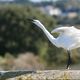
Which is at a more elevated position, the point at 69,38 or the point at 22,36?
the point at 22,36

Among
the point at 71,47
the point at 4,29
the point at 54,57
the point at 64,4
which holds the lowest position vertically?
the point at 71,47

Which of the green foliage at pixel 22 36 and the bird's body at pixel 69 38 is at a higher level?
the green foliage at pixel 22 36

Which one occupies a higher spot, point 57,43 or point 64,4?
point 64,4

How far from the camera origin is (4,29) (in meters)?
46.5

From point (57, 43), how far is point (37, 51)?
34.4 m

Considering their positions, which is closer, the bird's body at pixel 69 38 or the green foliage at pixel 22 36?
the bird's body at pixel 69 38

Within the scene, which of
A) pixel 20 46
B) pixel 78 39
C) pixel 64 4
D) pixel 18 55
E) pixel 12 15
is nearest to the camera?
pixel 78 39

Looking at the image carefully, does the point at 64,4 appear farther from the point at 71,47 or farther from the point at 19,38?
the point at 71,47

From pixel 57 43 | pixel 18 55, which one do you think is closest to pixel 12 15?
pixel 18 55

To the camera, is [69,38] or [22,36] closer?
[69,38]

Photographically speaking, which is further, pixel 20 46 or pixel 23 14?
pixel 23 14

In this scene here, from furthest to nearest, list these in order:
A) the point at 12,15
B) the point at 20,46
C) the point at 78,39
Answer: the point at 12,15 < the point at 20,46 < the point at 78,39

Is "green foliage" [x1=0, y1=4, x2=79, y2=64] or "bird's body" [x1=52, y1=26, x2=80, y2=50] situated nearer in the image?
"bird's body" [x1=52, y1=26, x2=80, y2=50]

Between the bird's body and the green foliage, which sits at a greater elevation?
the green foliage
